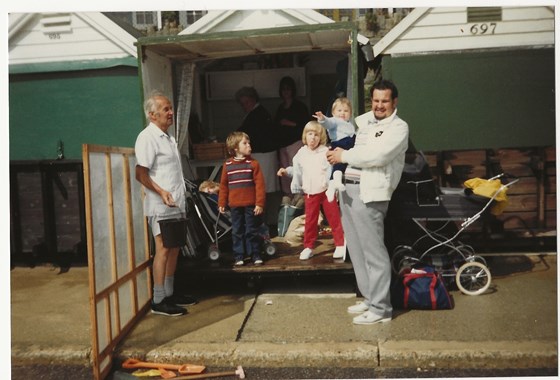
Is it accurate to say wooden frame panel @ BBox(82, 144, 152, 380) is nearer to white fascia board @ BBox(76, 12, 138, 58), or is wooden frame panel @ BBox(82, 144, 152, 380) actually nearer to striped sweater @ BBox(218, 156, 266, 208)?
striped sweater @ BBox(218, 156, 266, 208)

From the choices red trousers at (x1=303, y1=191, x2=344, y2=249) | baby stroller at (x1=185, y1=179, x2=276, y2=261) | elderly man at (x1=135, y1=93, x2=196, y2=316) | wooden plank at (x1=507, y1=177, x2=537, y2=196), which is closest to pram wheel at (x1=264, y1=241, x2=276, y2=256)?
baby stroller at (x1=185, y1=179, x2=276, y2=261)

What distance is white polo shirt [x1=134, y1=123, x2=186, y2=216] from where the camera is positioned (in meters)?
4.96

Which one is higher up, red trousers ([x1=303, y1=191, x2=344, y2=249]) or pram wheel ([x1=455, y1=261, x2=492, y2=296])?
red trousers ([x1=303, y1=191, x2=344, y2=249])

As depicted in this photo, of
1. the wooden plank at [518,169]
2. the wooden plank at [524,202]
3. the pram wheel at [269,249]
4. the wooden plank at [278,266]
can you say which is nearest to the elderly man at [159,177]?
the wooden plank at [278,266]

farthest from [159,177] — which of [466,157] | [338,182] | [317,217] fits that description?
[466,157]

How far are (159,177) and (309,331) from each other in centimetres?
199

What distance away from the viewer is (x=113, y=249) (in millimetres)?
4523

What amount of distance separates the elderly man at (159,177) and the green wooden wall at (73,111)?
7.90 feet

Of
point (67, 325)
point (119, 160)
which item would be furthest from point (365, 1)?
point (67, 325)

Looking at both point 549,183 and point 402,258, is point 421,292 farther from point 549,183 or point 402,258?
point 549,183

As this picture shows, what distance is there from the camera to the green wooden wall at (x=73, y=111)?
24.5 feet

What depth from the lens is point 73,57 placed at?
24.4 feet

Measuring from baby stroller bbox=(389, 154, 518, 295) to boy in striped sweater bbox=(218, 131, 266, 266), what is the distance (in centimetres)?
146

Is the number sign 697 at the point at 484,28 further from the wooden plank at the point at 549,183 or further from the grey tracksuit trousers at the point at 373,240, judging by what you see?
the grey tracksuit trousers at the point at 373,240
